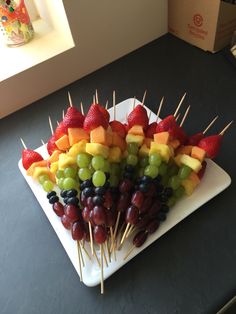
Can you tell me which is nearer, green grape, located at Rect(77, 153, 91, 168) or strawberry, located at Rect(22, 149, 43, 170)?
green grape, located at Rect(77, 153, 91, 168)

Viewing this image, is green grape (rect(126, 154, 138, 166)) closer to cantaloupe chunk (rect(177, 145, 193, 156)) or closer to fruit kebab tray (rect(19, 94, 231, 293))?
fruit kebab tray (rect(19, 94, 231, 293))

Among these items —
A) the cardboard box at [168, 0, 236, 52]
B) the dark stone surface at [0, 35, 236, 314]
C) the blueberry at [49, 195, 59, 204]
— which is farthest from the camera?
the cardboard box at [168, 0, 236, 52]

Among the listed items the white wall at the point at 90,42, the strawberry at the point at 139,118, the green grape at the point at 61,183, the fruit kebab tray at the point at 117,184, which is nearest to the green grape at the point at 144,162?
the fruit kebab tray at the point at 117,184

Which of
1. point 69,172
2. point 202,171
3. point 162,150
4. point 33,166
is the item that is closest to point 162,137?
point 162,150

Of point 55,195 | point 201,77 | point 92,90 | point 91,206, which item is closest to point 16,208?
point 55,195

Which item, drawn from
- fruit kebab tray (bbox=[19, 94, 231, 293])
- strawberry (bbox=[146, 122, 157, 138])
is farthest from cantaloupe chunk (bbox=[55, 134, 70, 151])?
strawberry (bbox=[146, 122, 157, 138])

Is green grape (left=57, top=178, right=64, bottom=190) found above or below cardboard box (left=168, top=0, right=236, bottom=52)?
below

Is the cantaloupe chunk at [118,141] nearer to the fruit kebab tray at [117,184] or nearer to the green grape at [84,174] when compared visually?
the fruit kebab tray at [117,184]

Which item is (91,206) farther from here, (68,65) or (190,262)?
(68,65)
